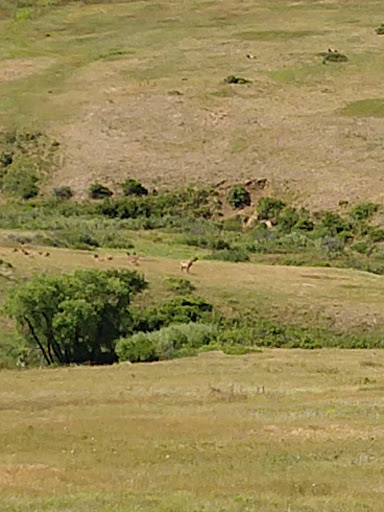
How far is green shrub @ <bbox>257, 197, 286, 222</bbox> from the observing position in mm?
72750

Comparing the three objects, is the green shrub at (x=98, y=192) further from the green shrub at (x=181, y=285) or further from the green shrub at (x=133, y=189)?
the green shrub at (x=181, y=285)

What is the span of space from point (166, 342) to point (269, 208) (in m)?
37.7

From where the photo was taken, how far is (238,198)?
75312mm

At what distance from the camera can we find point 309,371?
29.8 metres

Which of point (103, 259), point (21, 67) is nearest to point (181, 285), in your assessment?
point (103, 259)

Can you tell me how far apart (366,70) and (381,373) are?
76032 millimetres


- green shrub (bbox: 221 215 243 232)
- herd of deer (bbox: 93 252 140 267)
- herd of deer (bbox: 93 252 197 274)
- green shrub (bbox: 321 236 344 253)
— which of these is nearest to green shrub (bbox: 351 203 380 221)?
green shrub (bbox: 321 236 344 253)

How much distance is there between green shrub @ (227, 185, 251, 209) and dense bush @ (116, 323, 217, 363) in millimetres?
35681

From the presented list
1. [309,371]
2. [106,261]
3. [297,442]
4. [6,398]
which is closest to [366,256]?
[106,261]

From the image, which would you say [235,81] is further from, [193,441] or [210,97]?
[193,441]

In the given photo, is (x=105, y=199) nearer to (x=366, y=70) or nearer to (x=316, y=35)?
(x=366, y=70)

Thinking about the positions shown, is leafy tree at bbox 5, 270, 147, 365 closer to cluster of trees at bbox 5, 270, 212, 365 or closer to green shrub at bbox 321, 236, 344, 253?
cluster of trees at bbox 5, 270, 212, 365

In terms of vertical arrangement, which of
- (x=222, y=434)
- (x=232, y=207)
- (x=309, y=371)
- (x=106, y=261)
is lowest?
(x=232, y=207)

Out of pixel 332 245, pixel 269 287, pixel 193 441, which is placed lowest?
pixel 332 245
